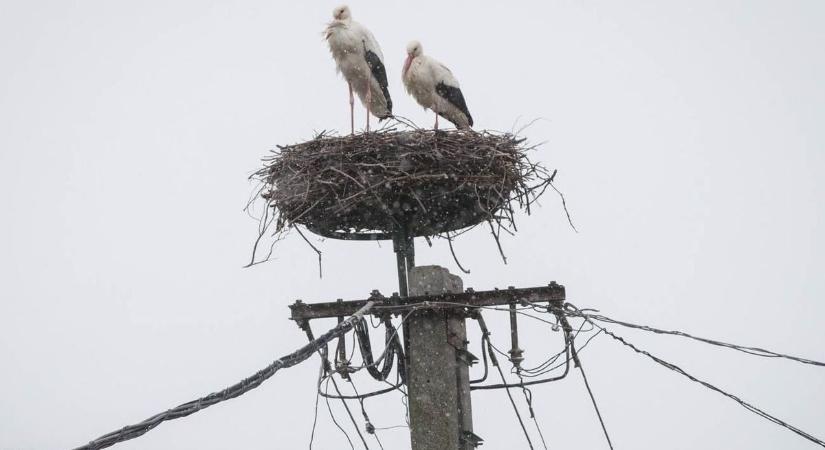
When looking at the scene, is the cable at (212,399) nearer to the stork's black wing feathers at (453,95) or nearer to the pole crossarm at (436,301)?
the pole crossarm at (436,301)

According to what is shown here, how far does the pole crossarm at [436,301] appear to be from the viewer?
12.8 feet

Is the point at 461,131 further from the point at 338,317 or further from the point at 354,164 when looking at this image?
the point at 338,317

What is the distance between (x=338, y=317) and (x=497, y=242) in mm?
1041

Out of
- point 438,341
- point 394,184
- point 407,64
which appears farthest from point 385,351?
point 407,64

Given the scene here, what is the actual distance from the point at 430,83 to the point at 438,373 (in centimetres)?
430

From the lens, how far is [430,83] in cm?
773

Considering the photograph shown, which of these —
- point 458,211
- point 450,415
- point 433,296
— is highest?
point 458,211

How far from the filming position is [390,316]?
4031 mm

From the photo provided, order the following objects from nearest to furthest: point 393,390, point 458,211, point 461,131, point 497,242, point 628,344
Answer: point 628,344 < point 393,390 < point 497,242 < point 458,211 < point 461,131

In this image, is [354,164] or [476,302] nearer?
[476,302]

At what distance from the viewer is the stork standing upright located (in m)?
7.62

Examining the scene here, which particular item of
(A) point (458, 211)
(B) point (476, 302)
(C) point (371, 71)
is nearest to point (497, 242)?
(A) point (458, 211)

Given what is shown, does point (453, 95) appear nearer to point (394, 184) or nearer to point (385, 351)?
point (394, 184)

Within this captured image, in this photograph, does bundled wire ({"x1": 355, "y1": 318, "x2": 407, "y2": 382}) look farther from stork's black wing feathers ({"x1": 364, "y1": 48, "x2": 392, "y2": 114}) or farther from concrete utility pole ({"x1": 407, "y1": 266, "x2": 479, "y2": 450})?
stork's black wing feathers ({"x1": 364, "y1": 48, "x2": 392, "y2": 114})
